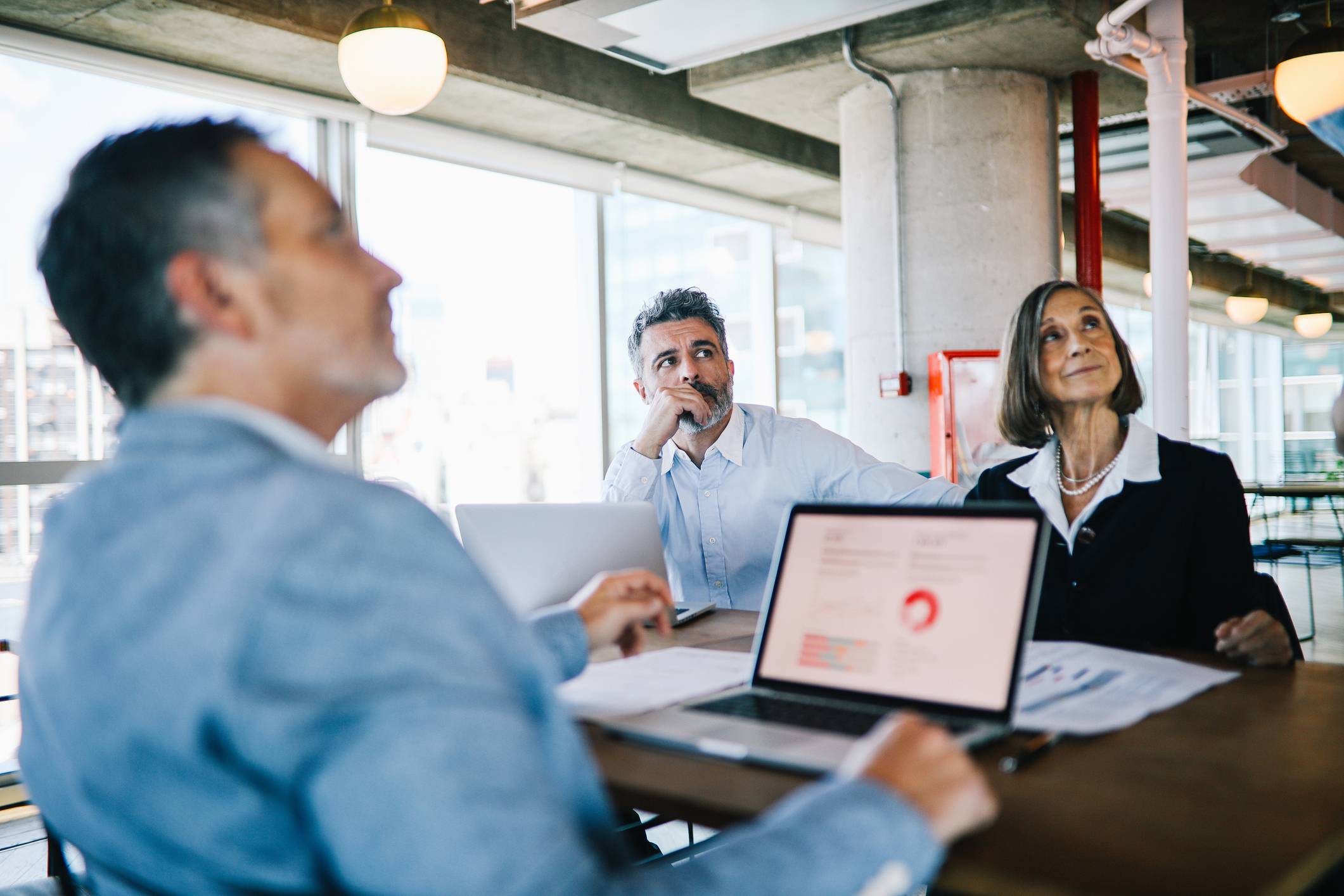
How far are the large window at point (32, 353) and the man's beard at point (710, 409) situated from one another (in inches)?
108

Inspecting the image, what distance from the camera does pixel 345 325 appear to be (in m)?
0.93

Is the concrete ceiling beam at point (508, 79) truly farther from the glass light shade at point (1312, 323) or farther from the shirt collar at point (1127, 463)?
the glass light shade at point (1312, 323)

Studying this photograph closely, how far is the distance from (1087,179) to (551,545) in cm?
500

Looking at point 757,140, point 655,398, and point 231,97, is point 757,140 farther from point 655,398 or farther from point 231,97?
point 655,398

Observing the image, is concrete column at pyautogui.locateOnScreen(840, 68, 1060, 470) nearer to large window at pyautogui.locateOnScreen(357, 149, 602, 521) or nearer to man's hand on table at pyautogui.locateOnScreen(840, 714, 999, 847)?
large window at pyautogui.locateOnScreen(357, 149, 602, 521)

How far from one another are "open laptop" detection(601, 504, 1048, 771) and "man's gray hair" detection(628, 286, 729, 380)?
1566mm

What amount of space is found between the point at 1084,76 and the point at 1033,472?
165 inches

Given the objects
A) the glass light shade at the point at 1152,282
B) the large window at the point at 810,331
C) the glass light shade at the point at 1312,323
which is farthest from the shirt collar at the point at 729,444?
the glass light shade at the point at 1312,323

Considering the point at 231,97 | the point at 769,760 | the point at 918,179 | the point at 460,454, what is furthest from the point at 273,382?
the point at 460,454

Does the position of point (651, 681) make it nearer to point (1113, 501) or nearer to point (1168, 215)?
point (1113, 501)

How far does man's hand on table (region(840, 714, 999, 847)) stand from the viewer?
0.79 m

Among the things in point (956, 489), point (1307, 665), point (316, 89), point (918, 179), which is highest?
point (316, 89)

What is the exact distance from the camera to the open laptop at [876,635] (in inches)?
44.1

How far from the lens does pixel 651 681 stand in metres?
1.47
